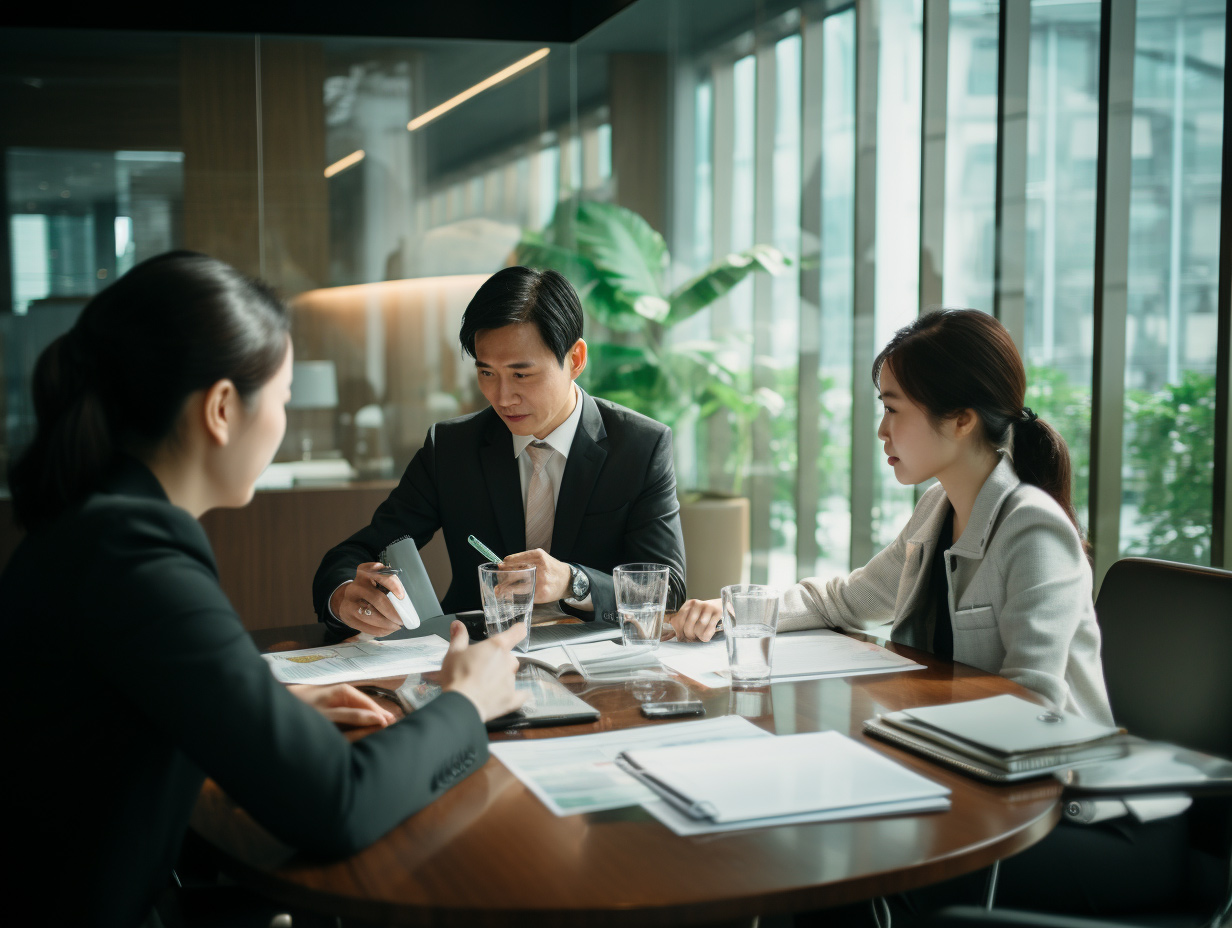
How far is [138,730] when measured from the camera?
3.34ft

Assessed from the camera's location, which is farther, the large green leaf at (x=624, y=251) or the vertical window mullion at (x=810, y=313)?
the large green leaf at (x=624, y=251)

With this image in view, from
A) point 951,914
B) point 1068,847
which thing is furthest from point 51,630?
point 1068,847

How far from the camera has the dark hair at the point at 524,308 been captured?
7.44ft

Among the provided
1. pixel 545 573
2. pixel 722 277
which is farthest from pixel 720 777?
pixel 722 277

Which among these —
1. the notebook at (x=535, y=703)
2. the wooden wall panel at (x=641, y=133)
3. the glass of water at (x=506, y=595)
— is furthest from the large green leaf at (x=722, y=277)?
the notebook at (x=535, y=703)

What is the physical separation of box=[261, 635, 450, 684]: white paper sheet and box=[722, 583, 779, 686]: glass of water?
1.63 ft

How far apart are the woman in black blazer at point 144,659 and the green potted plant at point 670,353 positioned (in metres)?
3.41

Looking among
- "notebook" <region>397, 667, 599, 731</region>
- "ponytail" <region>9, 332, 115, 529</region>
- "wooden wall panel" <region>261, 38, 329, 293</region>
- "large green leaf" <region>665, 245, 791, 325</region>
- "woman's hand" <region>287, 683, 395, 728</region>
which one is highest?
"wooden wall panel" <region>261, 38, 329, 293</region>

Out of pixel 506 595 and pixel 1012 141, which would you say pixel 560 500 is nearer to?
pixel 506 595

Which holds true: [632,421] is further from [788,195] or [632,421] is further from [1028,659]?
[788,195]

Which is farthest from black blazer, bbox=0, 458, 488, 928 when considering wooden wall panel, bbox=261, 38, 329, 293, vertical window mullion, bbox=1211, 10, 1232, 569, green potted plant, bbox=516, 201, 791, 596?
wooden wall panel, bbox=261, 38, 329, 293

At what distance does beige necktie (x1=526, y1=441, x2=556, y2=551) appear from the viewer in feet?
8.16

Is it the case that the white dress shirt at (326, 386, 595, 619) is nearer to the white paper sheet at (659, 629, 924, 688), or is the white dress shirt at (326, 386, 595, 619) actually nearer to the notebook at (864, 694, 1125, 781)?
the white paper sheet at (659, 629, 924, 688)

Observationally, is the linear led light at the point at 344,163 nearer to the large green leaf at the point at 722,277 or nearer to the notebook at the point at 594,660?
the large green leaf at the point at 722,277
